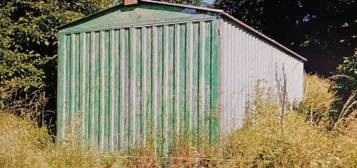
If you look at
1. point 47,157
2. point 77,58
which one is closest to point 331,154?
point 47,157

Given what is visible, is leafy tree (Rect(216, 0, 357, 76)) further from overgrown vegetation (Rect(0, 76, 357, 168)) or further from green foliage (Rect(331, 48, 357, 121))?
overgrown vegetation (Rect(0, 76, 357, 168))

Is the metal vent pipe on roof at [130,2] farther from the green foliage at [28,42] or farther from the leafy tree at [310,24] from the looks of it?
the leafy tree at [310,24]

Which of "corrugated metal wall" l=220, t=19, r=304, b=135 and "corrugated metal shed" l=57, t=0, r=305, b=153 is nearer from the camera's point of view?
"corrugated metal shed" l=57, t=0, r=305, b=153

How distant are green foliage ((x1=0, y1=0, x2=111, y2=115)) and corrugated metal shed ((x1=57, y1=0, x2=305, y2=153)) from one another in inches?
55.7

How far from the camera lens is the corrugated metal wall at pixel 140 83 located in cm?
602

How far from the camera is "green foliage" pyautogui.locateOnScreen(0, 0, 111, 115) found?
8.33m

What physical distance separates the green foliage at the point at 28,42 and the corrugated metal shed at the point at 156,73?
55.7 inches

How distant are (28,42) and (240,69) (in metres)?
5.21

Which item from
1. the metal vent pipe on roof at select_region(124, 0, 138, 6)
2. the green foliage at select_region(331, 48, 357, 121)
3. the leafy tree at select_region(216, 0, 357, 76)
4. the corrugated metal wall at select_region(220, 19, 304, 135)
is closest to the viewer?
the green foliage at select_region(331, 48, 357, 121)

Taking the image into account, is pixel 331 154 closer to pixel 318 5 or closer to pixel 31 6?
pixel 31 6

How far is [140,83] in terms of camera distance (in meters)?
6.64

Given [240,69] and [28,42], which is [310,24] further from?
[28,42]

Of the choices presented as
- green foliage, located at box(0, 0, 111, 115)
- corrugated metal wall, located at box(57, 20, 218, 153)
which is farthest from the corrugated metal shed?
green foliage, located at box(0, 0, 111, 115)

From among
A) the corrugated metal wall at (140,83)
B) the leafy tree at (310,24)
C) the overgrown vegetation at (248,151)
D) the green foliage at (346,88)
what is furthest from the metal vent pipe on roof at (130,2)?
the leafy tree at (310,24)
